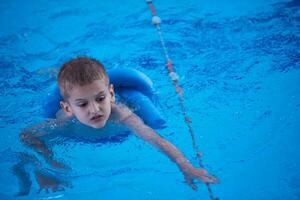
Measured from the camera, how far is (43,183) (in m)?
4.14

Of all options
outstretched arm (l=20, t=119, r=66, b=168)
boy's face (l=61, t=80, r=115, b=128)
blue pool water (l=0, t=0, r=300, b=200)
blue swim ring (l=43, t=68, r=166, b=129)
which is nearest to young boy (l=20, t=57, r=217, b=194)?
boy's face (l=61, t=80, r=115, b=128)

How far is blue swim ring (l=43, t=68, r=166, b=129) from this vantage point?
Answer: 4.26 meters

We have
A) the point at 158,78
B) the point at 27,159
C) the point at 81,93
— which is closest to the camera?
the point at 81,93

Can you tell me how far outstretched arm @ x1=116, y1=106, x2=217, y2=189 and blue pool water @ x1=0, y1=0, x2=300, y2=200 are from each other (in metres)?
0.60

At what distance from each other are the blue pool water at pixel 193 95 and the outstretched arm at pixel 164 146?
0.60 meters

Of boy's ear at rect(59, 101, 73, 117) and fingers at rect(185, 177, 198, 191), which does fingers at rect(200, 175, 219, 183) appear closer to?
fingers at rect(185, 177, 198, 191)

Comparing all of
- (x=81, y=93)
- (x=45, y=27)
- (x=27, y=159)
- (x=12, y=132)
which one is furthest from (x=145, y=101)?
(x=45, y=27)

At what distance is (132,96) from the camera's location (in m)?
4.41

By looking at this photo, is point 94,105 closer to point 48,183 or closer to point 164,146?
point 164,146

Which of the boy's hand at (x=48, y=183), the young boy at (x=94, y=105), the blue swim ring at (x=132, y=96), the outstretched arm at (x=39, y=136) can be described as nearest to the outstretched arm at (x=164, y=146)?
the young boy at (x=94, y=105)

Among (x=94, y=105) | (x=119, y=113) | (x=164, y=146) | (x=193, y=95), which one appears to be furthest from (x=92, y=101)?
(x=193, y=95)

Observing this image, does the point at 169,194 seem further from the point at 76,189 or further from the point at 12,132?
the point at 12,132

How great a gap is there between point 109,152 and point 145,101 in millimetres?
1122

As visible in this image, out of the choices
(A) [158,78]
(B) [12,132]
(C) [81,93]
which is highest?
(A) [158,78]
